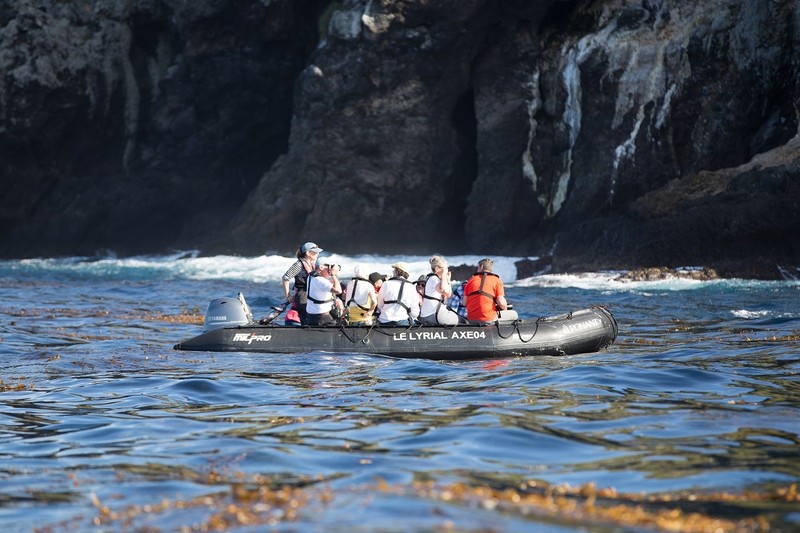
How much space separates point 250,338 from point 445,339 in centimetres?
334

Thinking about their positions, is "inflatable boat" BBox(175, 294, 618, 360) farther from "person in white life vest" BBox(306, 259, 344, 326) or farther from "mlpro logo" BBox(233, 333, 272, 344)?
"person in white life vest" BBox(306, 259, 344, 326)

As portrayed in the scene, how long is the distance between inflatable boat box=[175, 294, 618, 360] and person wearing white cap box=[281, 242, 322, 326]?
0.91m

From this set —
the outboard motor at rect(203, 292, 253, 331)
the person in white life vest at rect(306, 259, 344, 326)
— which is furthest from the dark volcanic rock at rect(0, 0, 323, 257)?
the person in white life vest at rect(306, 259, 344, 326)

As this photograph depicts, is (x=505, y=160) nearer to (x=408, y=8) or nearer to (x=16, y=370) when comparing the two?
(x=408, y=8)

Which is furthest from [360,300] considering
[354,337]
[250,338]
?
[250,338]

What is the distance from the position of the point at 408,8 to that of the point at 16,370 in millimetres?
28543

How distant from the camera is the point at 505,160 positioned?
41.6 m

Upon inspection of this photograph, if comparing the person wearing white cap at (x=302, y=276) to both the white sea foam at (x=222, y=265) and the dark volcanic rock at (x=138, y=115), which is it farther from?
the dark volcanic rock at (x=138, y=115)

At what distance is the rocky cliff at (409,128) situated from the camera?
34.1 m

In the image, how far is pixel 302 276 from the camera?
19.1m

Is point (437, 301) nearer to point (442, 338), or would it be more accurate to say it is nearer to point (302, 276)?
point (442, 338)

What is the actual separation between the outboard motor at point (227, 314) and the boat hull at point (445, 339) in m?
0.60

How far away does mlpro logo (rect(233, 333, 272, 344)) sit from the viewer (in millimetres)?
18172

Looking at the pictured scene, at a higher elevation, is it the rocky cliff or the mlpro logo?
the rocky cliff
